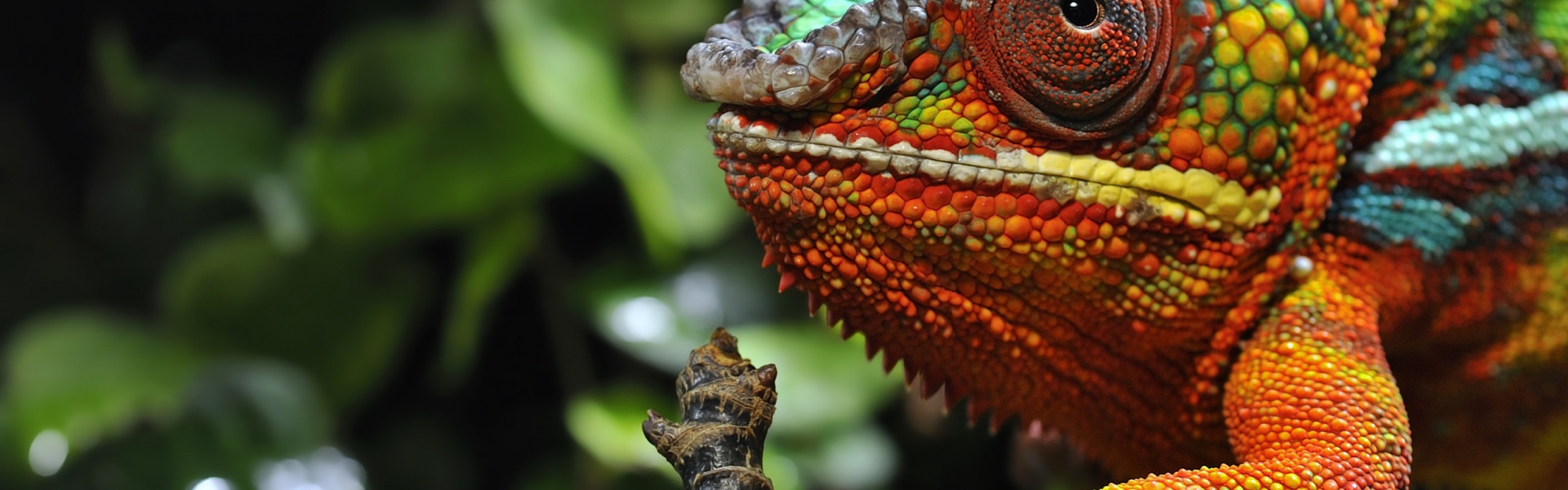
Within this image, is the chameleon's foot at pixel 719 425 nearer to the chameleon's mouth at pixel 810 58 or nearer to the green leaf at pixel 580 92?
the chameleon's mouth at pixel 810 58

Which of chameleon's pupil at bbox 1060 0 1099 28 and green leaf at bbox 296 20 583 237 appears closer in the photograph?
chameleon's pupil at bbox 1060 0 1099 28

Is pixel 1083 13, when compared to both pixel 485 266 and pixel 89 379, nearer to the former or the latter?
pixel 485 266

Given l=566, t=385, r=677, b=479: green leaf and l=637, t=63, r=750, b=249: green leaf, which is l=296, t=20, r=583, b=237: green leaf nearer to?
l=637, t=63, r=750, b=249: green leaf

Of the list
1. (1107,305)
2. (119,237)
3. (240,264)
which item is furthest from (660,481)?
(119,237)

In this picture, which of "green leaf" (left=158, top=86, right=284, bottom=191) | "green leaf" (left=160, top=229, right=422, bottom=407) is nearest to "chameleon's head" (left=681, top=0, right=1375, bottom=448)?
"green leaf" (left=160, top=229, right=422, bottom=407)

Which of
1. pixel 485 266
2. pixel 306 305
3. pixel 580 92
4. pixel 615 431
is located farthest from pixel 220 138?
pixel 615 431

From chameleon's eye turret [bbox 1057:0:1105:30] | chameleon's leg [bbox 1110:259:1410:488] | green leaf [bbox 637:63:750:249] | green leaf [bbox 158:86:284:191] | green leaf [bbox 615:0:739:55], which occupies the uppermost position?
green leaf [bbox 158:86:284:191]

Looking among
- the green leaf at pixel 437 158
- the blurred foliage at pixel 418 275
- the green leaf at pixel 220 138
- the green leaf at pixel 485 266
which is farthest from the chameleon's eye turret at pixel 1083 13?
the green leaf at pixel 220 138
